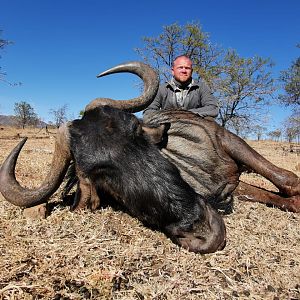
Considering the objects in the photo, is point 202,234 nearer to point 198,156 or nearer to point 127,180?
point 127,180

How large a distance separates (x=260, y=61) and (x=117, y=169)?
970 inches

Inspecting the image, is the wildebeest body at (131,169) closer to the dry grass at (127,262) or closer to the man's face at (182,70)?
the dry grass at (127,262)

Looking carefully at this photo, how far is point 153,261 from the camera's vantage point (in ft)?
8.58

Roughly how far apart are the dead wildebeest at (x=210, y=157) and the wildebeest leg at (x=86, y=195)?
0.97 metres

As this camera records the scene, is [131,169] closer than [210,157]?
Yes

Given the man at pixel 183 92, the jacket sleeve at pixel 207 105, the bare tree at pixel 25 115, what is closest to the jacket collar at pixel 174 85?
the man at pixel 183 92

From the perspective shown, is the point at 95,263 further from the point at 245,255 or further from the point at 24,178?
the point at 24,178

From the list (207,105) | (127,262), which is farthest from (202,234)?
(207,105)

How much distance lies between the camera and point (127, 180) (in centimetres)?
285

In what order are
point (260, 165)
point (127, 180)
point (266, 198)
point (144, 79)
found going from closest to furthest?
point (127, 180), point (260, 165), point (144, 79), point (266, 198)

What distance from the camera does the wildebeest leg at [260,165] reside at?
3.89 meters

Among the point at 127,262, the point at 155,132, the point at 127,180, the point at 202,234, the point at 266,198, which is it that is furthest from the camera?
the point at 266,198

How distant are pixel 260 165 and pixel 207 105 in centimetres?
152

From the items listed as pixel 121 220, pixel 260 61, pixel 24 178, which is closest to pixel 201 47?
pixel 260 61
